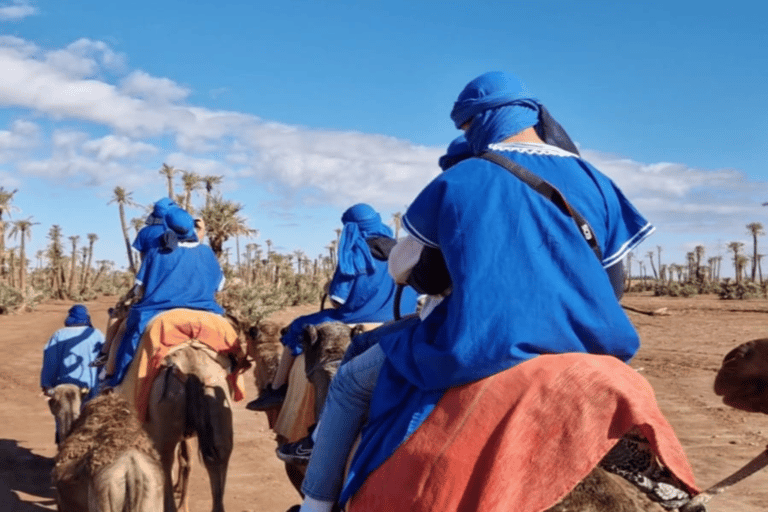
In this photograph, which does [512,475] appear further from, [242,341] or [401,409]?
[242,341]

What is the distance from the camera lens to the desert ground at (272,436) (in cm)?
847

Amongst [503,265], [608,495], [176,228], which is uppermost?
[176,228]

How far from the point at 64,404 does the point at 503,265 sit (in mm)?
7878

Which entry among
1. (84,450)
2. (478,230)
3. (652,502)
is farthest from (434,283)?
(84,450)

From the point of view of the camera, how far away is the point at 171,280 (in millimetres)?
7047

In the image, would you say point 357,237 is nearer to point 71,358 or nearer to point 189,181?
point 71,358

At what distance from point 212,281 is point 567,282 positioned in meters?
5.44

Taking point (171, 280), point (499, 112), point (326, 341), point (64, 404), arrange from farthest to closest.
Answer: point (64, 404), point (171, 280), point (326, 341), point (499, 112)

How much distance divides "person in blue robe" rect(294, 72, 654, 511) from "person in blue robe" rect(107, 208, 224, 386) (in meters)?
4.70

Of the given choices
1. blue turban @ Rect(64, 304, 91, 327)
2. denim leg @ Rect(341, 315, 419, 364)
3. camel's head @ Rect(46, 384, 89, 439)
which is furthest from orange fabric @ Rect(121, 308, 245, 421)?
denim leg @ Rect(341, 315, 419, 364)

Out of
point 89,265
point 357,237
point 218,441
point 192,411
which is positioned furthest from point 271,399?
point 89,265

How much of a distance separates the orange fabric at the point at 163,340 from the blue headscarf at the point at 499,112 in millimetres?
4671

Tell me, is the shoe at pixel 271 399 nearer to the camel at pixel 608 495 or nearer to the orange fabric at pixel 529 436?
the orange fabric at pixel 529 436

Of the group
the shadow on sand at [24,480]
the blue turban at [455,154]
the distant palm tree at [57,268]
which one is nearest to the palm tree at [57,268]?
the distant palm tree at [57,268]
